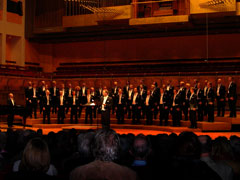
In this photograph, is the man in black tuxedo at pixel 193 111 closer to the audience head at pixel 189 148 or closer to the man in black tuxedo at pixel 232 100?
the man in black tuxedo at pixel 232 100

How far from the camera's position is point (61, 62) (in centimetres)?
1858

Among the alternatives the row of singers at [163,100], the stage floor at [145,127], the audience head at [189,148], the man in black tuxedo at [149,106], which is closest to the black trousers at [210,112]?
the row of singers at [163,100]

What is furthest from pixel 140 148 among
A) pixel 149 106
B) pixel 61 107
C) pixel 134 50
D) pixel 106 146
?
pixel 134 50

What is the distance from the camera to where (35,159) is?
2.08m

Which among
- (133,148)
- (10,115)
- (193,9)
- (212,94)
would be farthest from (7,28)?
(133,148)

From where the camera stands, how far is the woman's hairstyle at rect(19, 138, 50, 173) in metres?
2.07

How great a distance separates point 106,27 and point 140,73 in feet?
10.7

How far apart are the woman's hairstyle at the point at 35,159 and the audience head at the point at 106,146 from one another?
0.31m

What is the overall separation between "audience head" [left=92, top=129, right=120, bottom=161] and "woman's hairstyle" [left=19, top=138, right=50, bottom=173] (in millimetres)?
313

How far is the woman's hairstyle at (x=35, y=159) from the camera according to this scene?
207 cm

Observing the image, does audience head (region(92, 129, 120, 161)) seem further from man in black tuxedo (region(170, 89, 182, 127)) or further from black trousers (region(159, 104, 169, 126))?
black trousers (region(159, 104, 169, 126))

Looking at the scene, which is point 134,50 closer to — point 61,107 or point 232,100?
point 61,107

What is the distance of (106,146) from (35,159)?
44cm

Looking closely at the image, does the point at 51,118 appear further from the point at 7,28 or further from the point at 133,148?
the point at 133,148
